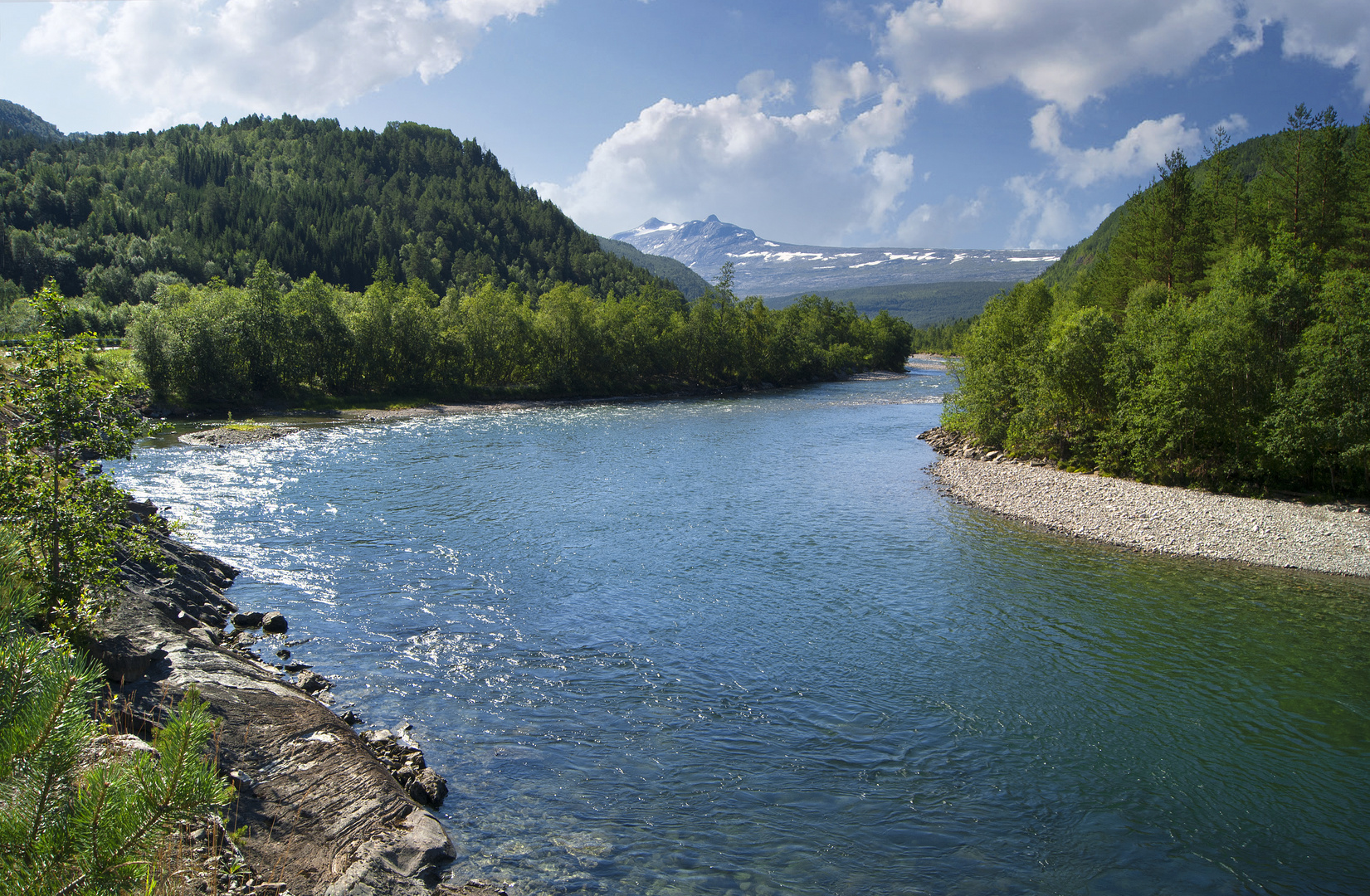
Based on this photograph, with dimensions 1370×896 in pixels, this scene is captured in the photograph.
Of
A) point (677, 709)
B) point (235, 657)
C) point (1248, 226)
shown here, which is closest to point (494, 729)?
point (677, 709)

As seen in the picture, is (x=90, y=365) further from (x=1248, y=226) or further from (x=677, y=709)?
(x=1248, y=226)

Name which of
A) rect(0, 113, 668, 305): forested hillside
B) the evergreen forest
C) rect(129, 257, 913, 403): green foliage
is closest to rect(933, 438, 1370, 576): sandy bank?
the evergreen forest

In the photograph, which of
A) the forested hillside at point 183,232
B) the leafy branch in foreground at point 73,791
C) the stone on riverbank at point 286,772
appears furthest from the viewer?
the forested hillside at point 183,232

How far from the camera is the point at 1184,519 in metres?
32.6

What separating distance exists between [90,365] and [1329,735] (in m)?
28.3

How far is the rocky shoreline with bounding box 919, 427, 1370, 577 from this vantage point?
28672mm

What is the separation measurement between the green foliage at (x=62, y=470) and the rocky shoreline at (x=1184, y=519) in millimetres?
35241

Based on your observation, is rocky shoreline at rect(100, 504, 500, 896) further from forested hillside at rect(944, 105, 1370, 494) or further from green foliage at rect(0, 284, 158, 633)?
forested hillside at rect(944, 105, 1370, 494)

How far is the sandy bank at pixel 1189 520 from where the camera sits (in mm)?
28641

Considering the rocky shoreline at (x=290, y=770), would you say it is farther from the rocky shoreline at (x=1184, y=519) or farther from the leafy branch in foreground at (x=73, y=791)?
the rocky shoreline at (x=1184, y=519)

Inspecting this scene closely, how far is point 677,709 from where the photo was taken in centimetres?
1717

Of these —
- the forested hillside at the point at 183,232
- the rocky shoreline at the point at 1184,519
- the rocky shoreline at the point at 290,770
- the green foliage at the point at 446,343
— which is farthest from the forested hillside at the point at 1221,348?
the forested hillside at the point at 183,232

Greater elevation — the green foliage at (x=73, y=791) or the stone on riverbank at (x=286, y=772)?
the green foliage at (x=73, y=791)

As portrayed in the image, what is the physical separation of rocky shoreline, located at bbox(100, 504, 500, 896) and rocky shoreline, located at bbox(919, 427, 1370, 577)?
30988mm
